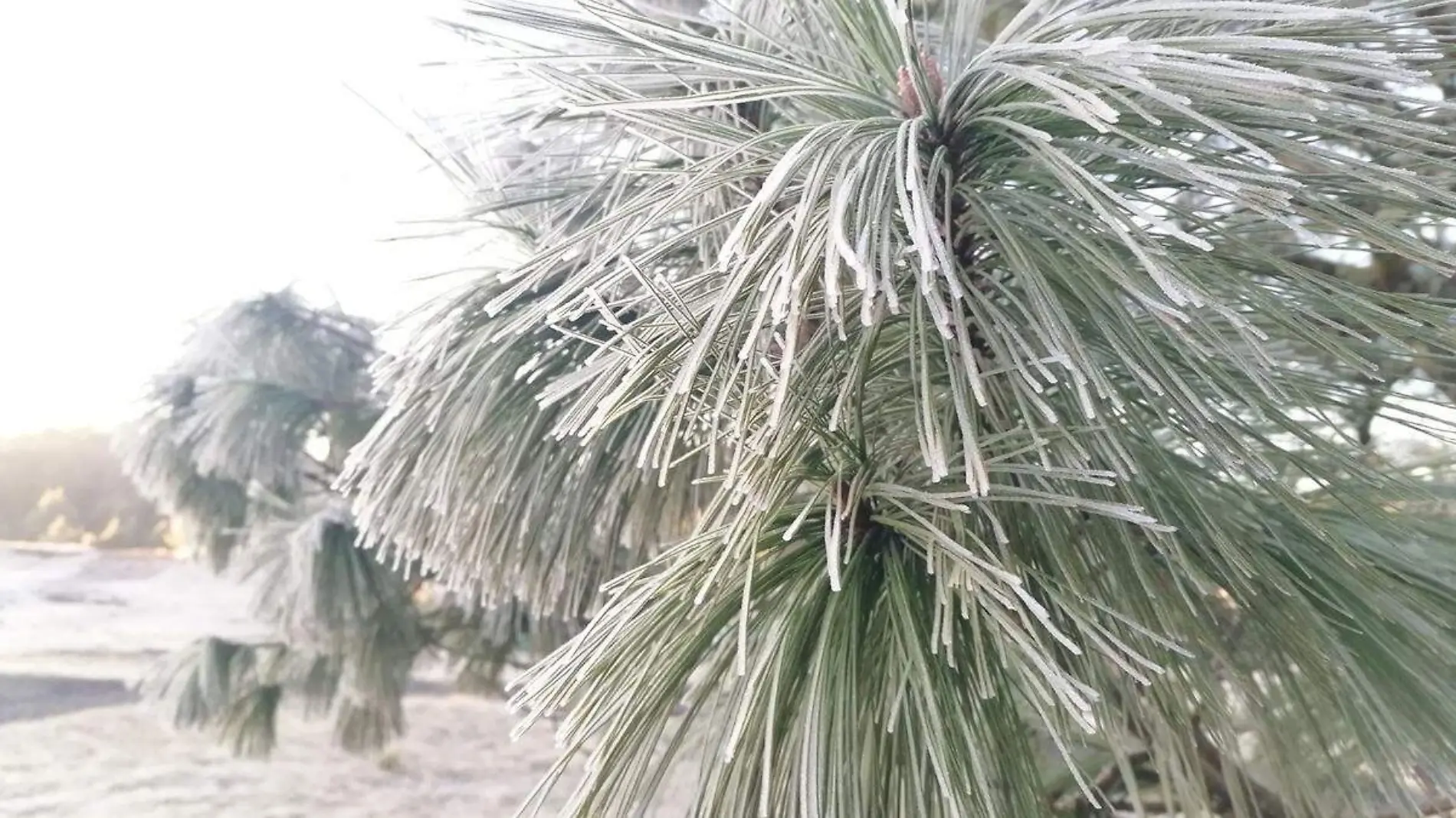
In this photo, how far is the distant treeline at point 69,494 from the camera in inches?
38.2

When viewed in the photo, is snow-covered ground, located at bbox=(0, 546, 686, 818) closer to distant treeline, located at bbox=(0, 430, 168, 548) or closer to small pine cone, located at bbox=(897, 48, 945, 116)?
distant treeline, located at bbox=(0, 430, 168, 548)

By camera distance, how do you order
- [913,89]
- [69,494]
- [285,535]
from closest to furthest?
[913,89] < [285,535] < [69,494]

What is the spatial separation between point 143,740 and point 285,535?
43 cm

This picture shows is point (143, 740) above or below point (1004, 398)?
below

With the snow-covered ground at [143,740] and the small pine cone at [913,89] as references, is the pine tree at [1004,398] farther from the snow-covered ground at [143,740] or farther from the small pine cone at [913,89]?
the snow-covered ground at [143,740]

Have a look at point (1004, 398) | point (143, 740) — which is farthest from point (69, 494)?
point (1004, 398)

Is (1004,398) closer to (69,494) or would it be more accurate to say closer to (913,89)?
(913,89)

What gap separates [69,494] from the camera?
1004 mm

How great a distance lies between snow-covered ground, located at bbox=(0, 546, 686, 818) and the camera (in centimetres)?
97

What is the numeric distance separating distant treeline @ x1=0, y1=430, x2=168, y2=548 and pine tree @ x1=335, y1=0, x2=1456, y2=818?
0.89 meters

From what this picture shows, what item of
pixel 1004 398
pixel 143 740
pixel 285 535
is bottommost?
pixel 143 740

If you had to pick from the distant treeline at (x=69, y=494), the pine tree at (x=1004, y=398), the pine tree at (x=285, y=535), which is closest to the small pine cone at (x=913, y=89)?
the pine tree at (x=1004, y=398)

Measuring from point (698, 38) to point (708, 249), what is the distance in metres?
0.11

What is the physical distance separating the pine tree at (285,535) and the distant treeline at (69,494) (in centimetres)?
8
